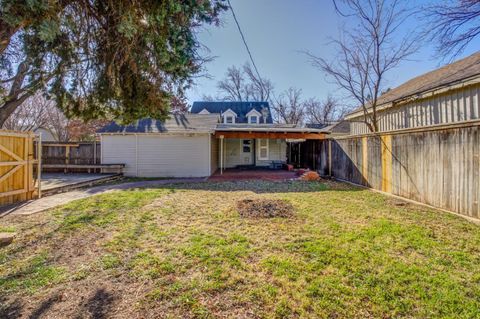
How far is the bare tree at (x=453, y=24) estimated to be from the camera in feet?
16.1

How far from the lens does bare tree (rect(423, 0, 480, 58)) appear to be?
4914 millimetres

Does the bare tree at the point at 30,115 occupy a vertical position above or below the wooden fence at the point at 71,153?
above

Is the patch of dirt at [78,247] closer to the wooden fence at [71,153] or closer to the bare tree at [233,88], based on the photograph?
the wooden fence at [71,153]

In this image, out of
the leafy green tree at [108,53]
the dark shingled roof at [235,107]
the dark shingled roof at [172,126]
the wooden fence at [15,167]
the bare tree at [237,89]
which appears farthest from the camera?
the bare tree at [237,89]

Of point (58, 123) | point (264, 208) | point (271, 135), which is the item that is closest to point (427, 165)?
point (264, 208)

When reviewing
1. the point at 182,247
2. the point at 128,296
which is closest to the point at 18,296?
the point at 128,296

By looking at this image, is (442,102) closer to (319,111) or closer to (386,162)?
(386,162)

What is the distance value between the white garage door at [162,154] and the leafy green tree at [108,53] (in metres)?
8.00

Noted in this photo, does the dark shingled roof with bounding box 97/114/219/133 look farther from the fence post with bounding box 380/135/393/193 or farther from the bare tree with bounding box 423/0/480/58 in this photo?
the bare tree with bounding box 423/0/480/58

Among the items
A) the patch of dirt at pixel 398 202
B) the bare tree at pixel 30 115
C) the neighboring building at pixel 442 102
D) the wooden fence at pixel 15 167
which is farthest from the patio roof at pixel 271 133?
the bare tree at pixel 30 115

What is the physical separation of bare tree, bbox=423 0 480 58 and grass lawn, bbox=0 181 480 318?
12.2ft

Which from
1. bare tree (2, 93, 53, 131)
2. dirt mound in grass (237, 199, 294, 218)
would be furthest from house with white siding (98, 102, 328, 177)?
bare tree (2, 93, 53, 131)

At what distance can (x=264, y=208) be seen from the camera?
593 centimetres

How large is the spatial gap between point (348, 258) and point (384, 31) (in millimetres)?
10997
